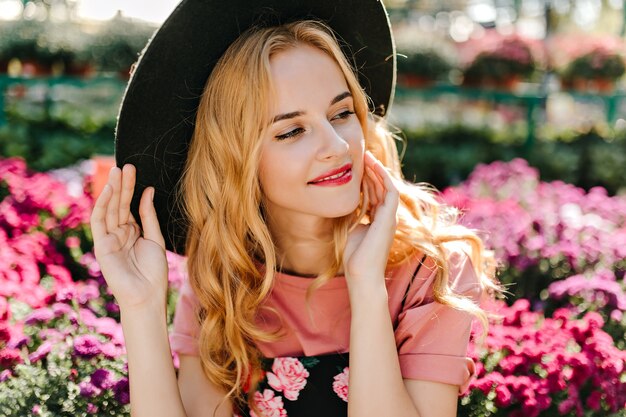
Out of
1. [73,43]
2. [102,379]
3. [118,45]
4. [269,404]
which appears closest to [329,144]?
[269,404]

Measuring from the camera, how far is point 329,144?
83.1 inches

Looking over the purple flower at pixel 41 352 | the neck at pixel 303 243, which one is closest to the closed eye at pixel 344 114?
the neck at pixel 303 243

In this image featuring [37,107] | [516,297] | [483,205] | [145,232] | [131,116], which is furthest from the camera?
[37,107]

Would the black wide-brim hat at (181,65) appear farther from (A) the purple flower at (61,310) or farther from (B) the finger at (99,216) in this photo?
(A) the purple flower at (61,310)

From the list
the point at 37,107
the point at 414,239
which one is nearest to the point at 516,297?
the point at 414,239

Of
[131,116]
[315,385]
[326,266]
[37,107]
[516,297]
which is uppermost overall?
[131,116]

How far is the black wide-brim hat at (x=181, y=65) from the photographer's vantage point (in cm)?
204

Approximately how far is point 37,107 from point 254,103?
7876 millimetres

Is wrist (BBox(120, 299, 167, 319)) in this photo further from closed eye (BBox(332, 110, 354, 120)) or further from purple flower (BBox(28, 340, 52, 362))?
closed eye (BBox(332, 110, 354, 120))

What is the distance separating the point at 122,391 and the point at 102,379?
0.08 meters

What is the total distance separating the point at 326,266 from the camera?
243cm

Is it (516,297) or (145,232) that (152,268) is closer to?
(145,232)

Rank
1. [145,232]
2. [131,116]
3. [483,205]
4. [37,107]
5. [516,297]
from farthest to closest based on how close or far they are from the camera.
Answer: [37,107], [483,205], [516,297], [145,232], [131,116]

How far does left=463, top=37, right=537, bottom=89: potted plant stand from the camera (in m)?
10.2
